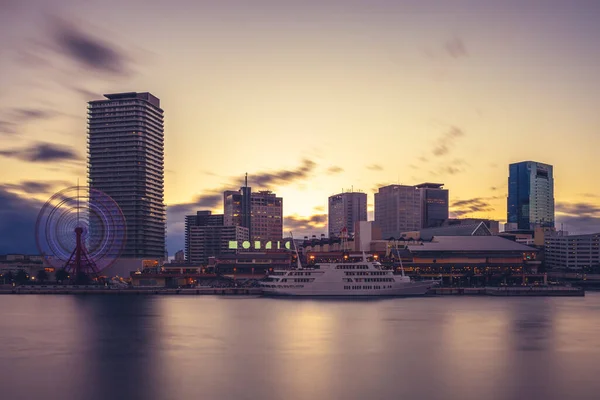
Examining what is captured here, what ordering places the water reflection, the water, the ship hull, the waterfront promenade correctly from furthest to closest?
the waterfront promenade, the ship hull, the water reflection, the water

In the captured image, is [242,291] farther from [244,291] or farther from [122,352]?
[122,352]

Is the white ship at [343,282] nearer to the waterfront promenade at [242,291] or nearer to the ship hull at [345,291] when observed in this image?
the ship hull at [345,291]

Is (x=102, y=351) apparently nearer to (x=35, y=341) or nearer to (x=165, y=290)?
(x=35, y=341)

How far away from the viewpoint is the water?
46.8 m

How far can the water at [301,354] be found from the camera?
153ft

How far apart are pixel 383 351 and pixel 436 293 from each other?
98.5 metres

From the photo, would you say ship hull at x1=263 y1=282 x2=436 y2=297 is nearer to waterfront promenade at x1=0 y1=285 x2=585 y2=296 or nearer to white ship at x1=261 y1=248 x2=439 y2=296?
white ship at x1=261 y1=248 x2=439 y2=296

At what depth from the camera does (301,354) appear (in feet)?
203

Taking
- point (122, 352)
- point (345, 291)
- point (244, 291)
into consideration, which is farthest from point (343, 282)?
point (122, 352)

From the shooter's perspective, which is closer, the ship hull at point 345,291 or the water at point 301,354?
the water at point 301,354

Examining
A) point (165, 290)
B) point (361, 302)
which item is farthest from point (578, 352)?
point (165, 290)

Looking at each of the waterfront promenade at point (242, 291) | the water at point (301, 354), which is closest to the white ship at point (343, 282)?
the waterfront promenade at point (242, 291)

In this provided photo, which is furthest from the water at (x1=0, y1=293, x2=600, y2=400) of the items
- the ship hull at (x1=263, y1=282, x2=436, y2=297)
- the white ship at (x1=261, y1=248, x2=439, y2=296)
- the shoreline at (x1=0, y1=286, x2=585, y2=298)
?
the shoreline at (x1=0, y1=286, x2=585, y2=298)

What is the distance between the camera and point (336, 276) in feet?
445
